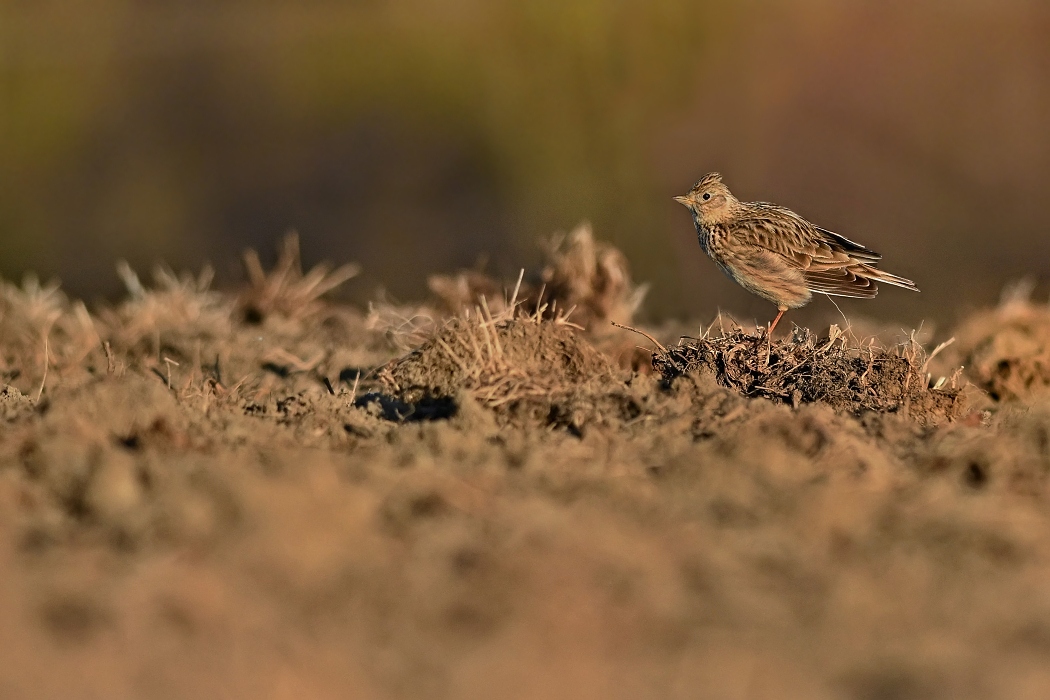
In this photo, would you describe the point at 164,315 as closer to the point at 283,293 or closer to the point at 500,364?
the point at 283,293

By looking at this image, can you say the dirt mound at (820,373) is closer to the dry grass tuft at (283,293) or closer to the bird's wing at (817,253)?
the bird's wing at (817,253)

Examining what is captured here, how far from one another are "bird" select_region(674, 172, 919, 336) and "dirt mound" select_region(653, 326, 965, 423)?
57.9 inches

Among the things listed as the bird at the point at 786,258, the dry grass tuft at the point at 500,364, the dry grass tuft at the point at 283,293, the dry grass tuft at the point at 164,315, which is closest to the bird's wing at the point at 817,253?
the bird at the point at 786,258

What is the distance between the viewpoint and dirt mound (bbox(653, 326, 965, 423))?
4.76m

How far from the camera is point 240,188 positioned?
15883 mm

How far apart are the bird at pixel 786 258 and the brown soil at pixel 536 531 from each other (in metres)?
1.43

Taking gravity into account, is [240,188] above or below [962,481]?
above

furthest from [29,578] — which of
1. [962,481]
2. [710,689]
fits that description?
[962,481]

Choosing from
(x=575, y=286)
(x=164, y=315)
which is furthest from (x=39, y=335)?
(x=575, y=286)

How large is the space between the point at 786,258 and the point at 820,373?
1784 millimetres

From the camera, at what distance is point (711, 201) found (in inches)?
271

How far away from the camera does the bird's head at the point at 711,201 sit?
6.87 m

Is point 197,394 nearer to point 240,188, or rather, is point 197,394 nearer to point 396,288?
point 396,288

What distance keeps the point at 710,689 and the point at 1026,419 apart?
240 centimetres
